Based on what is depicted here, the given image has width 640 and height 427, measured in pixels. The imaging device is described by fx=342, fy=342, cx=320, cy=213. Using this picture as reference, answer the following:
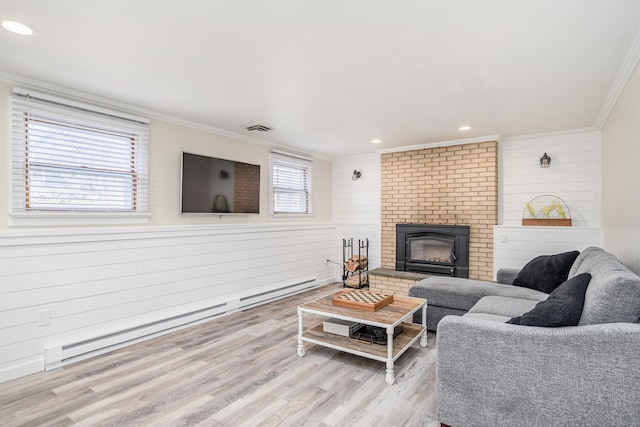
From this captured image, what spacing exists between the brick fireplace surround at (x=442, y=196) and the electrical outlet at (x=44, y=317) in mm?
4055

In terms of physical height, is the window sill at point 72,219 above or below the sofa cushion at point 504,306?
above

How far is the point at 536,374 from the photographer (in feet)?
5.69

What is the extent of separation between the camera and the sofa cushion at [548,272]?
3.33 m

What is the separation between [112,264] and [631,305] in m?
3.88

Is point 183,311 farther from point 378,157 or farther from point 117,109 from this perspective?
point 378,157

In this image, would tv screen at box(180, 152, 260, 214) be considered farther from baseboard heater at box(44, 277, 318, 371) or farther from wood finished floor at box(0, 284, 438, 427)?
wood finished floor at box(0, 284, 438, 427)

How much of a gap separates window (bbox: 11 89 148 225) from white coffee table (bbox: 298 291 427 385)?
2156mm

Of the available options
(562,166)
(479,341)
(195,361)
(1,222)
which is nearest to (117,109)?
(1,222)

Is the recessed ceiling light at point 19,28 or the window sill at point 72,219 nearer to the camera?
the recessed ceiling light at point 19,28

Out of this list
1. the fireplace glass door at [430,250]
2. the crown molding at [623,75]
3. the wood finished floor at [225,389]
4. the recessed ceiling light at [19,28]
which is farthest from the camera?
the fireplace glass door at [430,250]

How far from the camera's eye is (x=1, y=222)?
2717 mm

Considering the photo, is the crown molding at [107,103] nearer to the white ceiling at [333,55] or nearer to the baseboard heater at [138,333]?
the white ceiling at [333,55]

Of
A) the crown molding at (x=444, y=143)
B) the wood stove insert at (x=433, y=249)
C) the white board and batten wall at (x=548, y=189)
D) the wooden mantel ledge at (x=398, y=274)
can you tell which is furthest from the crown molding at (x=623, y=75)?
the wooden mantel ledge at (x=398, y=274)

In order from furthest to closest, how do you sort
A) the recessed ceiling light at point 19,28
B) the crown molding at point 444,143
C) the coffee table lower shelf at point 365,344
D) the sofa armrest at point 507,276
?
1. the crown molding at point 444,143
2. the sofa armrest at point 507,276
3. the coffee table lower shelf at point 365,344
4. the recessed ceiling light at point 19,28
